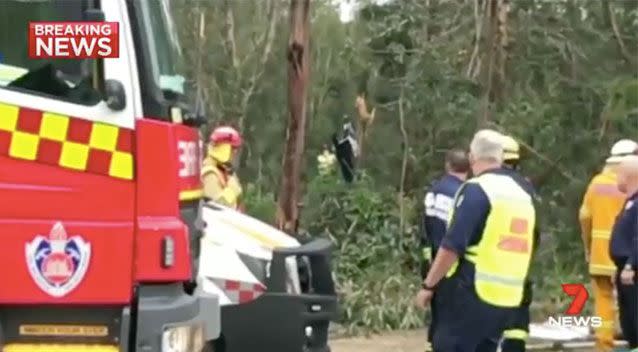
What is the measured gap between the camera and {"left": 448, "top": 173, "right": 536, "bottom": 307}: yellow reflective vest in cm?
718

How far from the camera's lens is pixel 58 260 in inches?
216

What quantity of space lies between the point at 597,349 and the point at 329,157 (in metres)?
6.67

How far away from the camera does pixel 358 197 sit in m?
14.3

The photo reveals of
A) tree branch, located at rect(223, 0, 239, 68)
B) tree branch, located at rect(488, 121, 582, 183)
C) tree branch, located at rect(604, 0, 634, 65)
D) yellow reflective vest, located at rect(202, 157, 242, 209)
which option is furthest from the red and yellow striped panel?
tree branch, located at rect(223, 0, 239, 68)

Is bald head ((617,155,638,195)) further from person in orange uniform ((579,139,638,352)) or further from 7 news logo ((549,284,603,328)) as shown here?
7 news logo ((549,284,603,328))

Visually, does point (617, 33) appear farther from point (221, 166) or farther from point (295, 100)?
point (221, 166)

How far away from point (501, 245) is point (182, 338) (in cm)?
229

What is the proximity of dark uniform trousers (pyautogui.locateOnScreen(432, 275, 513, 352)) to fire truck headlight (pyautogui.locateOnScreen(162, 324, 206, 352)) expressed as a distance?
1915 mm

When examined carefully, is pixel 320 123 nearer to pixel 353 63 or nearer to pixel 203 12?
pixel 353 63

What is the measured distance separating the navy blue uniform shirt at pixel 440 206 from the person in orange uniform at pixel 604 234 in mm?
1601

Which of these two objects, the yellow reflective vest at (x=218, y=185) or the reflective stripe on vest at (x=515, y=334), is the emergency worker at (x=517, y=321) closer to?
the reflective stripe on vest at (x=515, y=334)

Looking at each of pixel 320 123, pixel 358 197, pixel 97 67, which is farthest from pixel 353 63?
pixel 97 67

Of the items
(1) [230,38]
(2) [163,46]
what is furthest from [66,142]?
(1) [230,38]

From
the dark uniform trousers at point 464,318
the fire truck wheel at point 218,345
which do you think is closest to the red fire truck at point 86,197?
the fire truck wheel at point 218,345
